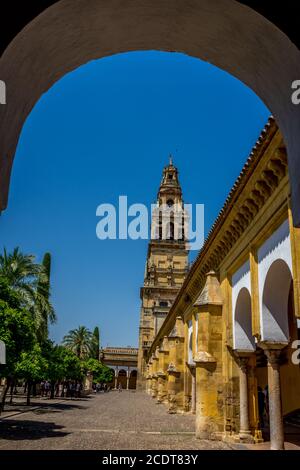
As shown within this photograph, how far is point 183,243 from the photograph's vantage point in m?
65.2

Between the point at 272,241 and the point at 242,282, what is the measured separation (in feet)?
8.62

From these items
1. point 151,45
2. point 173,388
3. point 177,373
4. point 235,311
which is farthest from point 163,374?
point 151,45

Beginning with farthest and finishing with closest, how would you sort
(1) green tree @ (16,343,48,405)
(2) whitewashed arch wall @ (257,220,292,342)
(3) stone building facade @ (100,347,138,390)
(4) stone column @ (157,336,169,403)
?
(3) stone building facade @ (100,347,138,390)
(4) stone column @ (157,336,169,403)
(1) green tree @ (16,343,48,405)
(2) whitewashed arch wall @ (257,220,292,342)

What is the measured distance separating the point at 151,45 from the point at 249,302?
9.59 meters

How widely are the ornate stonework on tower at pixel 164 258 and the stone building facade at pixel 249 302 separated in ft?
149

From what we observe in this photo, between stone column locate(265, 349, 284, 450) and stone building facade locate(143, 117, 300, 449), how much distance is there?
19 mm

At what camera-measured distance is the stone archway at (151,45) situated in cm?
295

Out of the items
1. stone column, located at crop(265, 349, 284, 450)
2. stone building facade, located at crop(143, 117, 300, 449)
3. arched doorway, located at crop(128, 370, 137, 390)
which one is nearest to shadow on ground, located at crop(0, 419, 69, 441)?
stone building facade, located at crop(143, 117, 300, 449)

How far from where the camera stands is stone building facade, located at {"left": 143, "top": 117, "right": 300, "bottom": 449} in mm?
8617

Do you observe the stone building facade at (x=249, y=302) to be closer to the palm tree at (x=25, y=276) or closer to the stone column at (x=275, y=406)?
the stone column at (x=275, y=406)

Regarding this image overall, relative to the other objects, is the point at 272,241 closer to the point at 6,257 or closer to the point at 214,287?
the point at 214,287

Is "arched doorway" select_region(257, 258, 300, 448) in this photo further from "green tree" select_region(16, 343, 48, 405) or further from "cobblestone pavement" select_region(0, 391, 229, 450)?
"green tree" select_region(16, 343, 48, 405)

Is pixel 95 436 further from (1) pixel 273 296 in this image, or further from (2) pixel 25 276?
(2) pixel 25 276

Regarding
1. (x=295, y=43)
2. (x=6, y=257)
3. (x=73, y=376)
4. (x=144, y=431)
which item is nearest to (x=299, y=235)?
(x=295, y=43)
